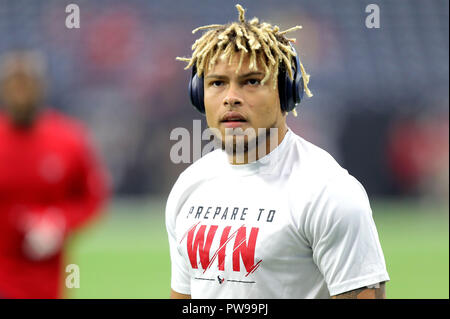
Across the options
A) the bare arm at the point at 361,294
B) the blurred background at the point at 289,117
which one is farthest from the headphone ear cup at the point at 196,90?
the blurred background at the point at 289,117

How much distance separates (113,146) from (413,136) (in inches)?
225

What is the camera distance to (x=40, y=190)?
217 inches

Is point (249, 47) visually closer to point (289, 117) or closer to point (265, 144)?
point (265, 144)

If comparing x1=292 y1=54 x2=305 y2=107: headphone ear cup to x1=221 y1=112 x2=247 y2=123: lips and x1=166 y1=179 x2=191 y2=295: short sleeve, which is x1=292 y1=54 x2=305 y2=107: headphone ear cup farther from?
x1=166 y1=179 x2=191 y2=295: short sleeve

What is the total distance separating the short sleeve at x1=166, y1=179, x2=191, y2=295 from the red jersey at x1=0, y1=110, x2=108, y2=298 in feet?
7.66

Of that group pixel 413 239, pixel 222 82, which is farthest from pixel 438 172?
pixel 222 82

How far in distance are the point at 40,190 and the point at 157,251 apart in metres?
5.93

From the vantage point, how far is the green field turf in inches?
354

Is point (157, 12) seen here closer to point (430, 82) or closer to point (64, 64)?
point (64, 64)

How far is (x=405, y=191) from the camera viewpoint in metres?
15.1

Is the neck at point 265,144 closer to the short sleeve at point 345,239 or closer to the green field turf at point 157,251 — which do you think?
the short sleeve at point 345,239

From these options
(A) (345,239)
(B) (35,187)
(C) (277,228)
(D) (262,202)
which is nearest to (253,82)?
(D) (262,202)

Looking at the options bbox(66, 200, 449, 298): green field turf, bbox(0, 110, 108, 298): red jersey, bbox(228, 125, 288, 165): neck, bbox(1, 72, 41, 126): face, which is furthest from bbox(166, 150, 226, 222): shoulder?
bbox(66, 200, 449, 298): green field turf

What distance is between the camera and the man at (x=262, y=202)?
2721 mm
